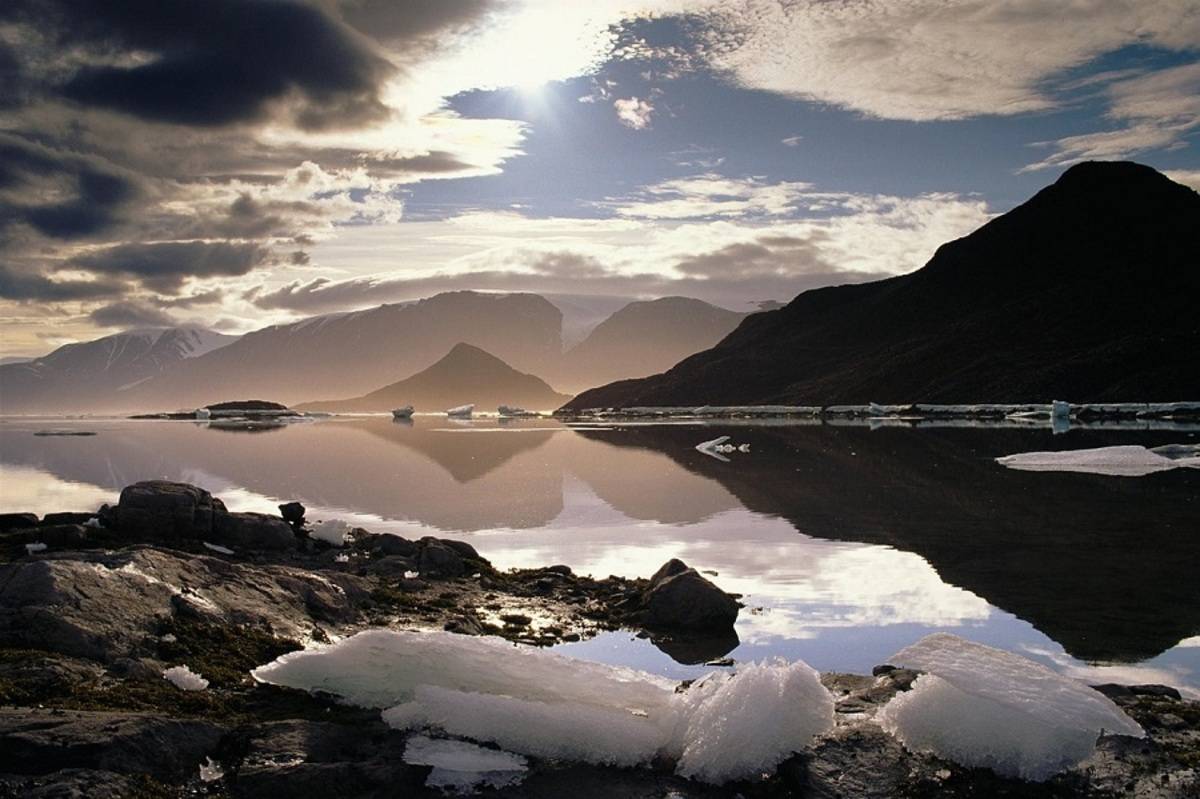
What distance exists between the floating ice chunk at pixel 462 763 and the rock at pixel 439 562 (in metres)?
10.2

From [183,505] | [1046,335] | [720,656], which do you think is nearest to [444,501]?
[183,505]

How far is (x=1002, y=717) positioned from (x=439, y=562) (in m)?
12.6

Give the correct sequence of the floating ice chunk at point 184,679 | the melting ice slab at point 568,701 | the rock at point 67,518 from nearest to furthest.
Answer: the melting ice slab at point 568,701 → the floating ice chunk at point 184,679 → the rock at point 67,518

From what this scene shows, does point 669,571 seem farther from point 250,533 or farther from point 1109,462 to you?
point 1109,462

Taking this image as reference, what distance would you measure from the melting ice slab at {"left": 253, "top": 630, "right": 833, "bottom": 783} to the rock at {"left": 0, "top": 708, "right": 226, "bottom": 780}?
1919mm

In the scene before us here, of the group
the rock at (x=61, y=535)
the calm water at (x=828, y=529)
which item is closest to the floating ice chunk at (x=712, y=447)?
the calm water at (x=828, y=529)

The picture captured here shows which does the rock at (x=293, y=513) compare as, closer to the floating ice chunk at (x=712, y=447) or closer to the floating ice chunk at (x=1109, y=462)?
the floating ice chunk at (x=1109, y=462)

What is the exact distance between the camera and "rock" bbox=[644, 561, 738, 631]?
1445 cm

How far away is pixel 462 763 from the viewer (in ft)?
25.9

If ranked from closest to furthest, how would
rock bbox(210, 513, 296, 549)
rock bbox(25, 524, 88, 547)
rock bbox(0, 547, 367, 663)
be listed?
rock bbox(0, 547, 367, 663)
rock bbox(25, 524, 88, 547)
rock bbox(210, 513, 296, 549)

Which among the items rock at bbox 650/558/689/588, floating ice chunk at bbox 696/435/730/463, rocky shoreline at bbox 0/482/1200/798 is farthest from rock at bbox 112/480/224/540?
floating ice chunk at bbox 696/435/730/463

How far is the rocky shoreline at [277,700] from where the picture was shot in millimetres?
7375

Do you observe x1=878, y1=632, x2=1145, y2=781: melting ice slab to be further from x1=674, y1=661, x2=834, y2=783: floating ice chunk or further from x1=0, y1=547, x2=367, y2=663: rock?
x1=0, y1=547, x2=367, y2=663: rock

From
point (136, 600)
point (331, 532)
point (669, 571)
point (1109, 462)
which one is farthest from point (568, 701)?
point (1109, 462)
